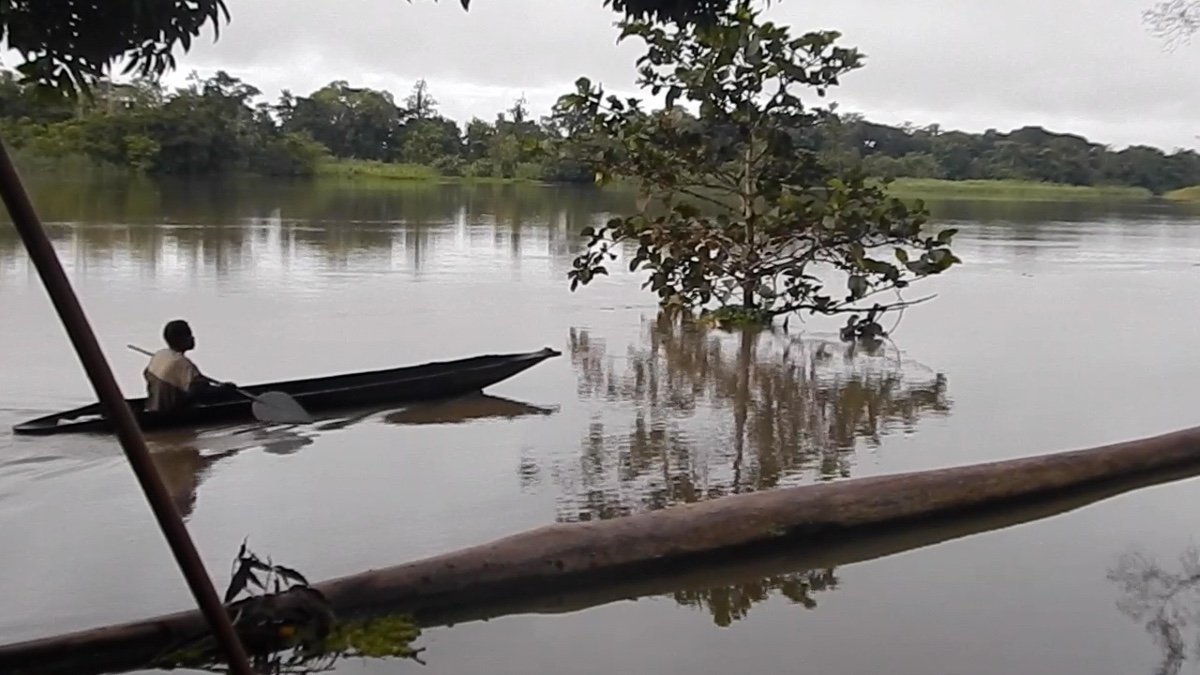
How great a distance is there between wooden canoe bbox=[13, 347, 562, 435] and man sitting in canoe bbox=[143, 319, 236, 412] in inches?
2.8

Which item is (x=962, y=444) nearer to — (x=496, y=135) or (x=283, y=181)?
(x=496, y=135)

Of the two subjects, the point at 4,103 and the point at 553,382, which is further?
the point at 553,382

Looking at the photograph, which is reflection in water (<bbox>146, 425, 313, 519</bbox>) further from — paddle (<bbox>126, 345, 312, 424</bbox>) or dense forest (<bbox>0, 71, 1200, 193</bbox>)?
dense forest (<bbox>0, 71, 1200, 193</bbox>)

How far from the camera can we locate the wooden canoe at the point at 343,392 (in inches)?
324

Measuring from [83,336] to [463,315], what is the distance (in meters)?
12.7

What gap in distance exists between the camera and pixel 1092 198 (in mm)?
52062

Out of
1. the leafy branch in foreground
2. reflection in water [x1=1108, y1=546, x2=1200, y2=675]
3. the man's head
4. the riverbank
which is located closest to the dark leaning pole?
the leafy branch in foreground

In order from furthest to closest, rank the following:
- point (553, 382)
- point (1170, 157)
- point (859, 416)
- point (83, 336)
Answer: point (1170, 157), point (553, 382), point (859, 416), point (83, 336)

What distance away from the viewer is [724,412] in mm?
9938

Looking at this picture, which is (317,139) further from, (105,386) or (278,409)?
(105,386)

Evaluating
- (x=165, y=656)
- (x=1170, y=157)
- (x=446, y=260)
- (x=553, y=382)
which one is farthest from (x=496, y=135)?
(x=165, y=656)

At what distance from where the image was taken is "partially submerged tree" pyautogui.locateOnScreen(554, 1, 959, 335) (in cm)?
1329

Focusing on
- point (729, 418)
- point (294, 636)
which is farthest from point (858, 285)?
point (294, 636)

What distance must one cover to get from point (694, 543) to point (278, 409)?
3745mm
